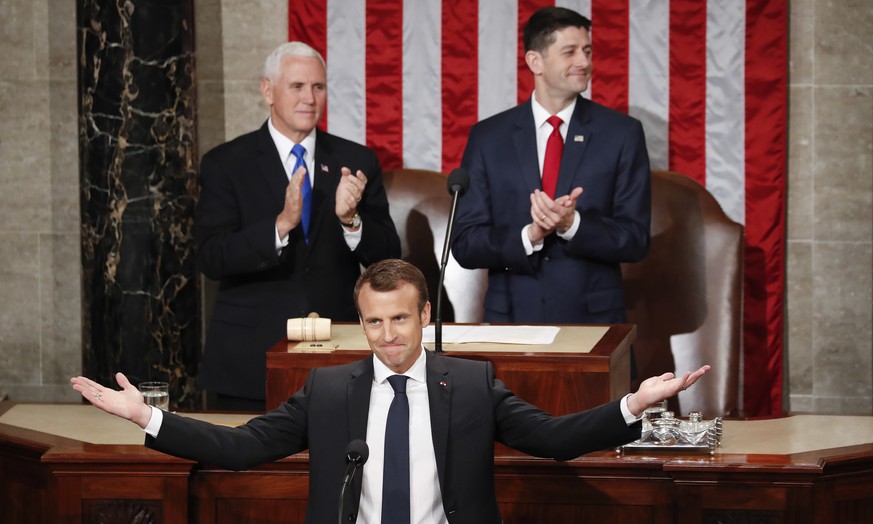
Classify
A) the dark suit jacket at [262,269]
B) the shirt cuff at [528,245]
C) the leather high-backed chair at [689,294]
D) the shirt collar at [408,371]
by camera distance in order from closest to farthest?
the shirt collar at [408,371] < the shirt cuff at [528,245] < the dark suit jacket at [262,269] < the leather high-backed chair at [689,294]

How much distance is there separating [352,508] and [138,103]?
11.6 ft

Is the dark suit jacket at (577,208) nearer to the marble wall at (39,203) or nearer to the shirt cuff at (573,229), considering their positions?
the shirt cuff at (573,229)

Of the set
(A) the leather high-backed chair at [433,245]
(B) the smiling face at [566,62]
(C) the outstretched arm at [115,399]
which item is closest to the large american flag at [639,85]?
(A) the leather high-backed chair at [433,245]

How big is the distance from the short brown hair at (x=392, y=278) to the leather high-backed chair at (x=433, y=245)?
2887mm

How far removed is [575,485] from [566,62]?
A: 6.42 ft

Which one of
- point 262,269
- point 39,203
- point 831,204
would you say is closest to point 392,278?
point 262,269

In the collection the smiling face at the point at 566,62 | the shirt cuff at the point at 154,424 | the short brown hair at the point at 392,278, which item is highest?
the smiling face at the point at 566,62

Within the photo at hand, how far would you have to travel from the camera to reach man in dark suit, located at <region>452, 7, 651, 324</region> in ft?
16.4

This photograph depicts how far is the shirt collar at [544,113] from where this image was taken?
5301mm

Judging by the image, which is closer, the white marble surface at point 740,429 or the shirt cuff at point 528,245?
the white marble surface at point 740,429

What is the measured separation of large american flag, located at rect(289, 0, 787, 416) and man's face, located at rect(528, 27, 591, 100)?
143 centimetres

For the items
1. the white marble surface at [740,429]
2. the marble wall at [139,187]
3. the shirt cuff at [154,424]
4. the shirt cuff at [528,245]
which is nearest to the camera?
the shirt cuff at [154,424]

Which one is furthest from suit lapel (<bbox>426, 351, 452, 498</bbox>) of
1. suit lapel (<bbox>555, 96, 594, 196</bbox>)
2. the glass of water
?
suit lapel (<bbox>555, 96, 594, 196</bbox>)

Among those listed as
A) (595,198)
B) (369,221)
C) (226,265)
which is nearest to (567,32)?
(595,198)
